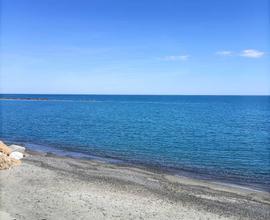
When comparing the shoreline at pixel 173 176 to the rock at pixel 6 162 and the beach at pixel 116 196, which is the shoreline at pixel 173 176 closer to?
the beach at pixel 116 196

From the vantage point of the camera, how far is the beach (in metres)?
14.4

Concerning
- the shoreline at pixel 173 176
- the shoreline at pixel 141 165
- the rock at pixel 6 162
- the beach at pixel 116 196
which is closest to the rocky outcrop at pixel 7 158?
the rock at pixel 6 162

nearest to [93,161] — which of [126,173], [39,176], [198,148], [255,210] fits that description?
[126,173]

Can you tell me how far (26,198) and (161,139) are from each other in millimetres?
25272

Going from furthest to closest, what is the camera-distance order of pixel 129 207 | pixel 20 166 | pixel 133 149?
pixel 133 149 < pixel 20 166 < pixel 129 207

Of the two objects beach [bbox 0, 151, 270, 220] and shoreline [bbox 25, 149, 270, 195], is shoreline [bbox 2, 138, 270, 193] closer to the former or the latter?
shoreline [bbox 25, 149, 270, 195]

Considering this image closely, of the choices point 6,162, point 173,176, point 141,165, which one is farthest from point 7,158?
point 173,176

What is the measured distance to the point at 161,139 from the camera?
1548 inches

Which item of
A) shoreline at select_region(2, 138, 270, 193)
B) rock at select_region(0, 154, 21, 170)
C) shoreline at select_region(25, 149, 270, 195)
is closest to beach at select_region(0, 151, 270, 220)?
shoreline at select_region(25, 149, 270, 195)

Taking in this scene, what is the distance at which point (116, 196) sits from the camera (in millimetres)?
16781

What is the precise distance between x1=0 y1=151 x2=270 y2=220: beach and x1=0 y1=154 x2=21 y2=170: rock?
0.44 metres

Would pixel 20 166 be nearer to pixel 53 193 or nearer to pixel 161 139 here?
pixel 53 193

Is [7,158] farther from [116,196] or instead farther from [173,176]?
[173,176]

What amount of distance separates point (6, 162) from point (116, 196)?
9622mm
